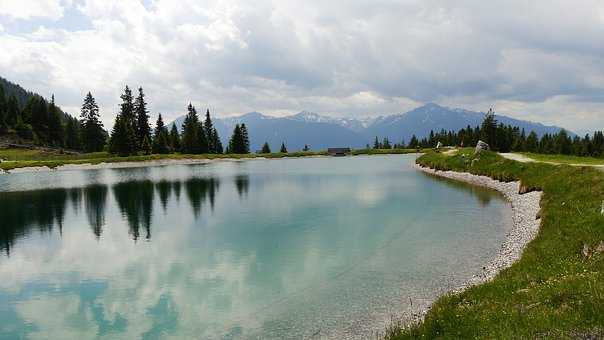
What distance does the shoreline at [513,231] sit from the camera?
21.6 m

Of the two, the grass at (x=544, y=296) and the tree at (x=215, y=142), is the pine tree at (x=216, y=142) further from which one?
the grass at (x=544, y=296)

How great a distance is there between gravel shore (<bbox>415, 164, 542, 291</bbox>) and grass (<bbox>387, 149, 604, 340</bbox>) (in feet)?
4.63

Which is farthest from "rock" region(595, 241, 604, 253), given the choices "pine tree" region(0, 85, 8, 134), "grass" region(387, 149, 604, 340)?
"pine tree" region(0, 85, 8, 134)

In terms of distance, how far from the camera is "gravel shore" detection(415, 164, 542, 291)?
75.4ft

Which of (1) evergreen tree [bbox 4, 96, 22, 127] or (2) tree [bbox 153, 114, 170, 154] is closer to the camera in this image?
(2) tree [bbox 153, 114, 170, 154]

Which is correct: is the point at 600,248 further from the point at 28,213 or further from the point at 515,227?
the point at 28,213

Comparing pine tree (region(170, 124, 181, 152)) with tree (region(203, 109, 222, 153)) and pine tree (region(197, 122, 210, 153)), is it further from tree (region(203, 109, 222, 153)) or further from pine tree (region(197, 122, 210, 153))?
tree (region(203, 109, 222, 153))

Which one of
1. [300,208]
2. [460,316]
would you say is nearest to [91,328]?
[460,316]

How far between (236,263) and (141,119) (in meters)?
150

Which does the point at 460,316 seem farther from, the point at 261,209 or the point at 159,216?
the point at 159,216

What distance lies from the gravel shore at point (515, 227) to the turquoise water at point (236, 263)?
99 centimetres

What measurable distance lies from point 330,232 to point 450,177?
5252 centimetres

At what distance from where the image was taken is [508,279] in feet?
58.7

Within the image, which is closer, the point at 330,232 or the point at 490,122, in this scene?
the point at 330,232
